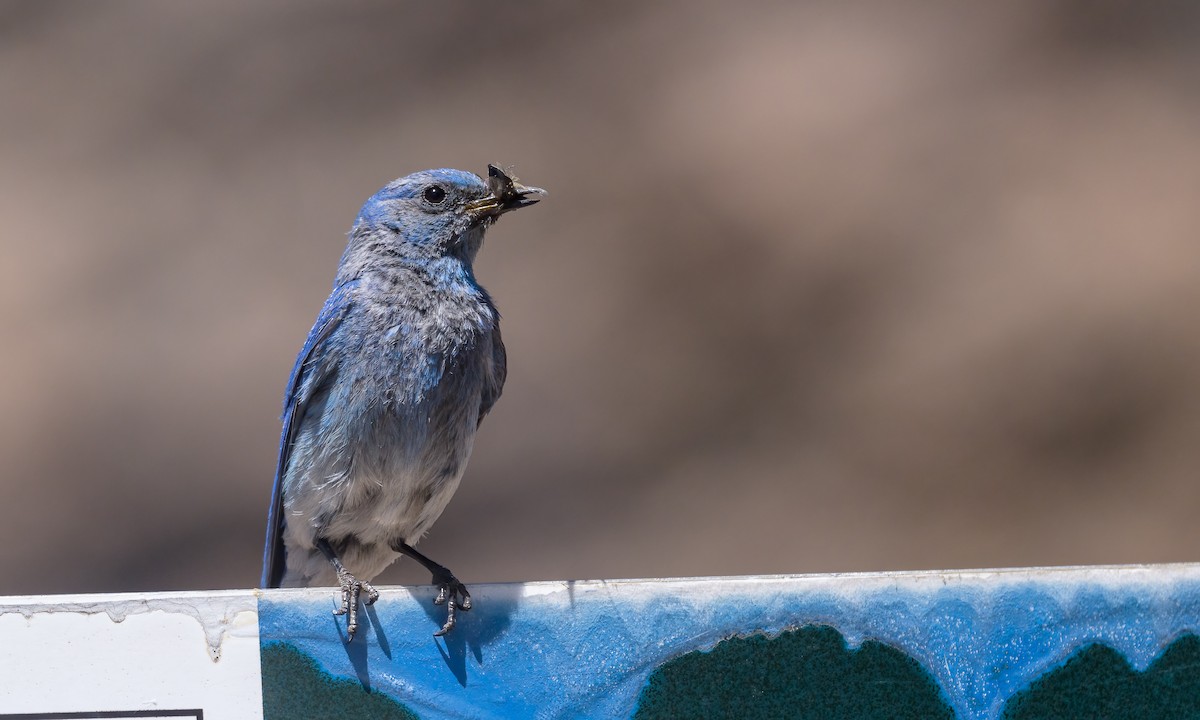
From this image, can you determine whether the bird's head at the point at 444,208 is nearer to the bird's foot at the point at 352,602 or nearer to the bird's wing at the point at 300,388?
the bird's wing at the point at 300,388

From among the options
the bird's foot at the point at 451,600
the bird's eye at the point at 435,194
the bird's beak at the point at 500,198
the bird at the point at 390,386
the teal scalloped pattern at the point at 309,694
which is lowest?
the teal scalloped pattern at the point at 309,694

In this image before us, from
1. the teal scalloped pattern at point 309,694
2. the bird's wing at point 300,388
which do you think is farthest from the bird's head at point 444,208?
the teal scalloped pattern at point 309,694

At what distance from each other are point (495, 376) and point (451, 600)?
1.02 m

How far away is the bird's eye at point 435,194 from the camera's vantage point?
3.09 metres

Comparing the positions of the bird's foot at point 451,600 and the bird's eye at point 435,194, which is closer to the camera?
the bird's foot at point 451,600

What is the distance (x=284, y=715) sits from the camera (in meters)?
2.14

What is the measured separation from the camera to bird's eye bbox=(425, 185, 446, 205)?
10.1 feet

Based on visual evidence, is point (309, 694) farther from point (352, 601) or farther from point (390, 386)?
point (390, 386)

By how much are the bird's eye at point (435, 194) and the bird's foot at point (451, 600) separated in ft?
3.92

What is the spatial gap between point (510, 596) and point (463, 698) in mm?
210

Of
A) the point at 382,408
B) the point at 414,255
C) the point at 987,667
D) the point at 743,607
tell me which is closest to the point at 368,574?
the point at 382,408

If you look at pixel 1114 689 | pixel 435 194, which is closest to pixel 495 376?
pixel 435 194

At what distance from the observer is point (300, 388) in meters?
2.96

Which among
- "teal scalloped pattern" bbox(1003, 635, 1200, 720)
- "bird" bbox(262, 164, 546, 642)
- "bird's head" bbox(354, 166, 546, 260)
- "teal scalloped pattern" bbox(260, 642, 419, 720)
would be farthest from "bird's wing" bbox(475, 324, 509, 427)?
"teal scalloped pattern" bbox(1003, 635, 1200, 720)
